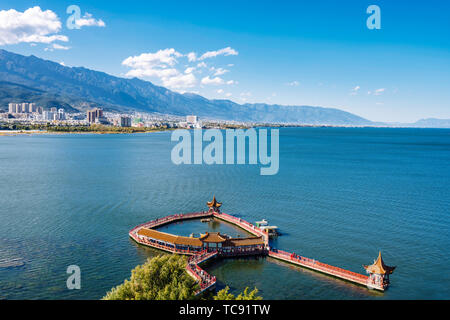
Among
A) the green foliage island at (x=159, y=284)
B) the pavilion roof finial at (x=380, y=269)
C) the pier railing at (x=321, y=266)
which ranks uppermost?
the green foliage island at (x=159, y=284)

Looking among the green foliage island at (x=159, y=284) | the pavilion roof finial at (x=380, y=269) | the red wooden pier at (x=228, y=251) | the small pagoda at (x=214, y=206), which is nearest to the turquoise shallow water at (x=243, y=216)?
the red wooden pier at (x=228, y=251)

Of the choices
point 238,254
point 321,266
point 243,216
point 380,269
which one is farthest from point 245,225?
point 380,269

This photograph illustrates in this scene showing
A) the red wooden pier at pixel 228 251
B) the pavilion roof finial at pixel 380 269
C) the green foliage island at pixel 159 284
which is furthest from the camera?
the red wooden pier at pixel 228 251

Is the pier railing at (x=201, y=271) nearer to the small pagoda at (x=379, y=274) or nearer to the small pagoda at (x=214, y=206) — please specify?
the small pagoda at (x=379, y=274)

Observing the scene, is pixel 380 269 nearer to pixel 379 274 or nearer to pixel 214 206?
pixel 379 274

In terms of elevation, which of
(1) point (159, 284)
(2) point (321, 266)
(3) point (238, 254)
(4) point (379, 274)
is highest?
(1) point (159, 284)

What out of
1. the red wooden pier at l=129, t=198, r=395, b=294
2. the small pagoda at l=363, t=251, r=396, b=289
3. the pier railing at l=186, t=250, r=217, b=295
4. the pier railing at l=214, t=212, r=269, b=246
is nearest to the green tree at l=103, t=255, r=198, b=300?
the pier railing at l=186, t=250, r=217, b=295

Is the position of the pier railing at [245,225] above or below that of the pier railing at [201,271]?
above
